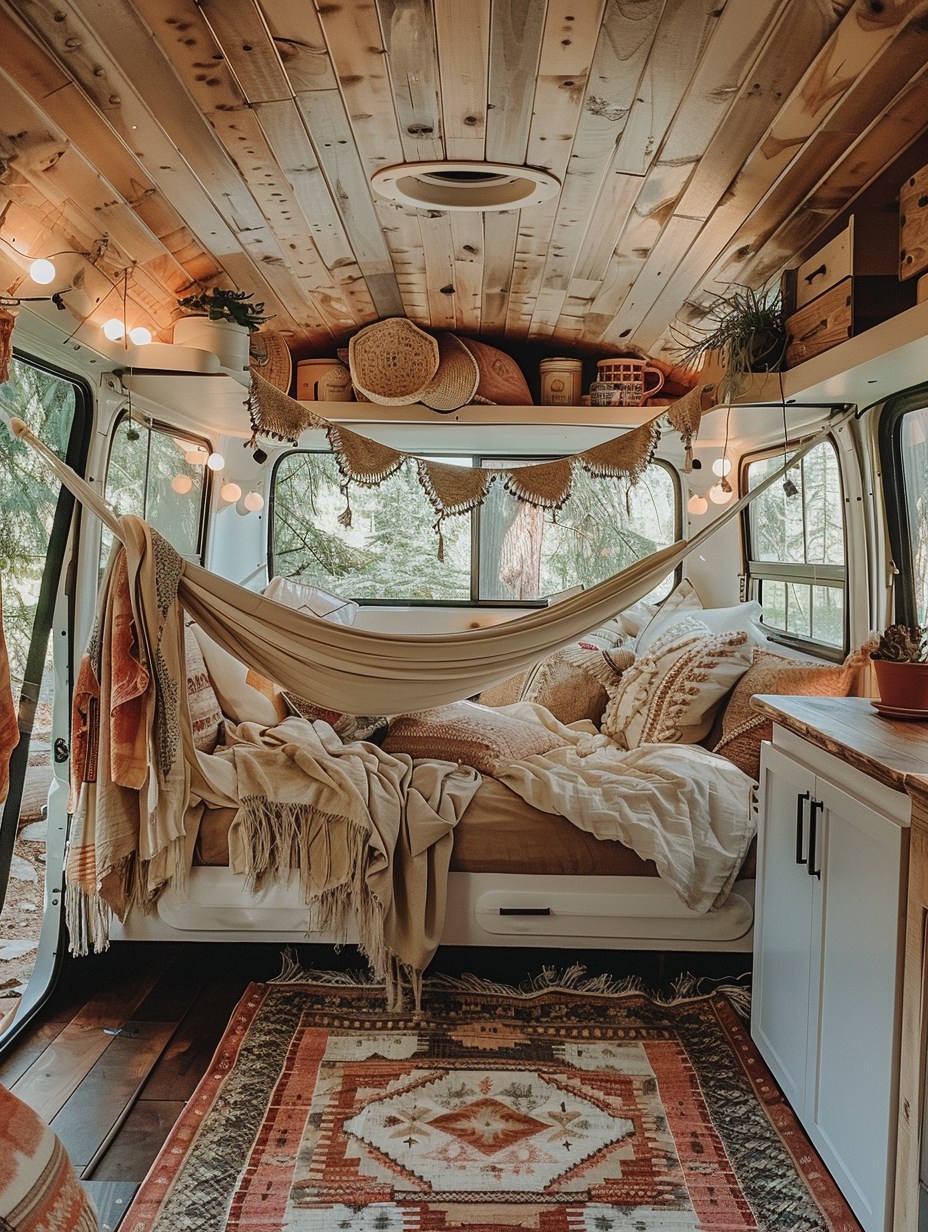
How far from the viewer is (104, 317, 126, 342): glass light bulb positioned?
2.17m

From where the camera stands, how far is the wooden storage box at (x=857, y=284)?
1994mm

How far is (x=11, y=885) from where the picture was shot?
3.11 m

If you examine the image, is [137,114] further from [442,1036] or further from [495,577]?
[495,577]

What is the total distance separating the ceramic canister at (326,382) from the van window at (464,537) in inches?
21.2

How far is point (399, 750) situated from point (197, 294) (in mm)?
1382

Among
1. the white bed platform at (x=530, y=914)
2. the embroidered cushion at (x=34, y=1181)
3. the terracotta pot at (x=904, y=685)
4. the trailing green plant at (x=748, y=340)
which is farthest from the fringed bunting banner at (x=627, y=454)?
the embroidered cushion at (x=34, y=1181)

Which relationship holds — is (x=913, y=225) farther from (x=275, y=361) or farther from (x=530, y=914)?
(x=275, y=361)

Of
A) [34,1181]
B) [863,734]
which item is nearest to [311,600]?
[863,734]

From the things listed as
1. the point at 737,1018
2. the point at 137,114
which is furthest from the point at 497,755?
the point at 137,114

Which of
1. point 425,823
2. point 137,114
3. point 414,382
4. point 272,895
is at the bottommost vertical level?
point 272,895

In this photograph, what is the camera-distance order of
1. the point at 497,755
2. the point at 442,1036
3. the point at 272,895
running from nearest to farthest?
the point at 442,1036 → the point at 272,895 → the point at 497,755

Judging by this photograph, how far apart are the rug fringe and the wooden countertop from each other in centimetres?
80

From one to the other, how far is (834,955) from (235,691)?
178 cm

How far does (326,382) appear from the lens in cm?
338
